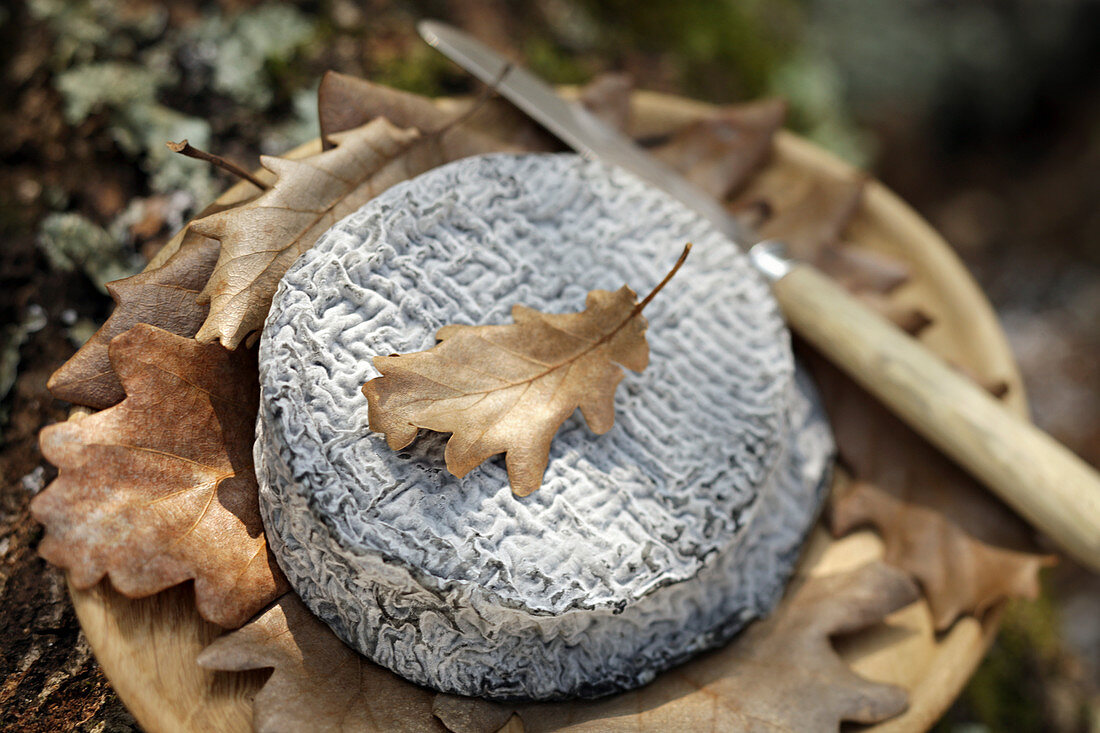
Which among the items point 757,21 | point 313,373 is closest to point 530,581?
point 313,373

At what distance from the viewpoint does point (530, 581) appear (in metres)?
1.00

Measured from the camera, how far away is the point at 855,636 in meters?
1.34

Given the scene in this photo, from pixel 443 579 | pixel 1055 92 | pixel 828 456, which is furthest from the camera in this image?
pixel 1055 92

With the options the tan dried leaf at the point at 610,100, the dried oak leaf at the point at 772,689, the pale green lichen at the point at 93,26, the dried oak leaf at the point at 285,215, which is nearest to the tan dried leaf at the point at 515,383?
the dried oak leaf at the point at 285,215

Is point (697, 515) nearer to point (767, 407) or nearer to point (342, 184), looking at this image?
point (767, 407)

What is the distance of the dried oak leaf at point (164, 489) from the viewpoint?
1016mm

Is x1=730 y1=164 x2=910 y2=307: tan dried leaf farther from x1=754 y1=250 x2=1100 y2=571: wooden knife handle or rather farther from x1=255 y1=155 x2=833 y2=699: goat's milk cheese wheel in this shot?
x1=255 y1=155 x2=833 y2=699: goat's milk cheese wheel

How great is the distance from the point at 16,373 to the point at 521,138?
101cm

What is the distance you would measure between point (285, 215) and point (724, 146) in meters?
1.05

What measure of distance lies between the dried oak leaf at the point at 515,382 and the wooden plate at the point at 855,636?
0.42 m

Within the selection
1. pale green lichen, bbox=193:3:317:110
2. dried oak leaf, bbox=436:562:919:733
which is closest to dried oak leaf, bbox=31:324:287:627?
dried oak leaf, bbox=436:562:919:733

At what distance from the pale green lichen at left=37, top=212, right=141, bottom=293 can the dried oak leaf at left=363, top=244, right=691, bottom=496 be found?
771mm

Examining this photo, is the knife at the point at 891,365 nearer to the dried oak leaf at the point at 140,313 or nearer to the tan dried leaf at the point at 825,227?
the tan dried leaf at the point at 825,227

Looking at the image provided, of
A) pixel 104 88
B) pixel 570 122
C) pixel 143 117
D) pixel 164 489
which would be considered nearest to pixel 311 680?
pixel 164 489
